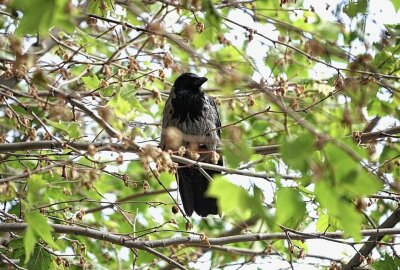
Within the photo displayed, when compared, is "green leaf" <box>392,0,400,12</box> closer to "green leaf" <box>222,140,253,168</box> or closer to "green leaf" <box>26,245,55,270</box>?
"green leaf" <box>222,140,253,168</box>

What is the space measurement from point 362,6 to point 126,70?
49.5 inches

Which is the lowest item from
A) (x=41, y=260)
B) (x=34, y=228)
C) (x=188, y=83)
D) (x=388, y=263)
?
(x=388, y=263)

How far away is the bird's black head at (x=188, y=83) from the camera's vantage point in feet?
17.9

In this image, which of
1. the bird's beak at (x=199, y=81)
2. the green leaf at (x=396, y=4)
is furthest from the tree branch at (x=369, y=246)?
the bird's beak at (x=199, y=81)

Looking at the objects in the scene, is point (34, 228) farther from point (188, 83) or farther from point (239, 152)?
point (188, 83)

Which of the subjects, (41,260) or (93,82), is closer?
(41,260)

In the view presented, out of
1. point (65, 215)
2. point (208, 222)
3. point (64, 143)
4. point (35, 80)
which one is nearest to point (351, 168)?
point (35, 80)

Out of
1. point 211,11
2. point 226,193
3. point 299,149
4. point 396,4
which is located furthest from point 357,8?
point 226,193

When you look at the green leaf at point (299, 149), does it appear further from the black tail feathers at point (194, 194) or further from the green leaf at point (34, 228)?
the black tail feathers at point (194, 194)

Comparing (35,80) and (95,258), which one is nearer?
(35,80)

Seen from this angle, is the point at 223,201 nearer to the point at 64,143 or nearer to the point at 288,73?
the point at 64,143

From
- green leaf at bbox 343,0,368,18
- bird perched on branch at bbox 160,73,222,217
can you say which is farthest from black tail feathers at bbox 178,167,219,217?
green leaf at bbox 343,0,368,18

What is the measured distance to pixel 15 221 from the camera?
11.4 feet

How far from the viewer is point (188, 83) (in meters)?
5.52
